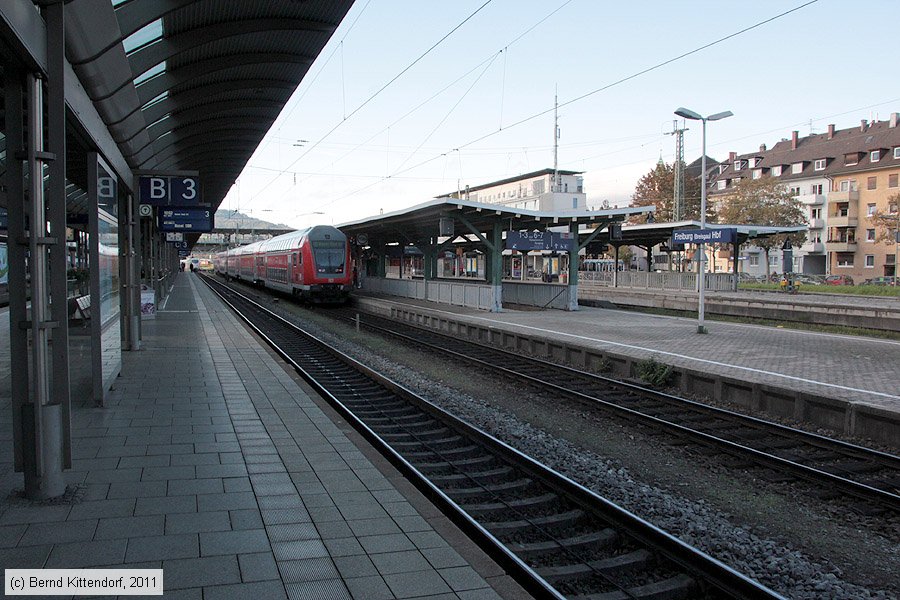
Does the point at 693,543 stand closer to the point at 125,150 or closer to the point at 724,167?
the point at 125,150

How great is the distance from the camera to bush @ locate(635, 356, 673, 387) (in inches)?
468

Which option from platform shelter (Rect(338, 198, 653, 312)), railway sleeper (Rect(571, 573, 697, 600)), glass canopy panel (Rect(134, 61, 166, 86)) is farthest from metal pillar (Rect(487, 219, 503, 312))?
railway sleeper (Rect(571, 573, 697, 600))

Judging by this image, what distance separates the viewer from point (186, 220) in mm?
15648

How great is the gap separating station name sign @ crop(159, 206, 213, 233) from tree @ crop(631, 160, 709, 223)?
5079cm

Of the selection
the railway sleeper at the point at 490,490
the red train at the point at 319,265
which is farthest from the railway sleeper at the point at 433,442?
the red train at the point at 319,265

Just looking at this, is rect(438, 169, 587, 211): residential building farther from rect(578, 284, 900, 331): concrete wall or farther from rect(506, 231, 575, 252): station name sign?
rect(506, 231, 575, 252): station name sign

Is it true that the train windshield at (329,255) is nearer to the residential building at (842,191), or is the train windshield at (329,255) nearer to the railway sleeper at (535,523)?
the railway sleeper at (535,523)

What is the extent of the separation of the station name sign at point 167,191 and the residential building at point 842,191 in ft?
155

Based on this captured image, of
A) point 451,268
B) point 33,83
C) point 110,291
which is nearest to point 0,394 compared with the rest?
point 110,291

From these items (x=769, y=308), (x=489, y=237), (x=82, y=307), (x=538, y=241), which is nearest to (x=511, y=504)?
(x=82, y=307)

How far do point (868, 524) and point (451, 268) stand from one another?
140 ft

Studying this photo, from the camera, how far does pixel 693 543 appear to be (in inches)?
197

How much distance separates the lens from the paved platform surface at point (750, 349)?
35.4 feet

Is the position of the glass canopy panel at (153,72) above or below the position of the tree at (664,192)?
below
